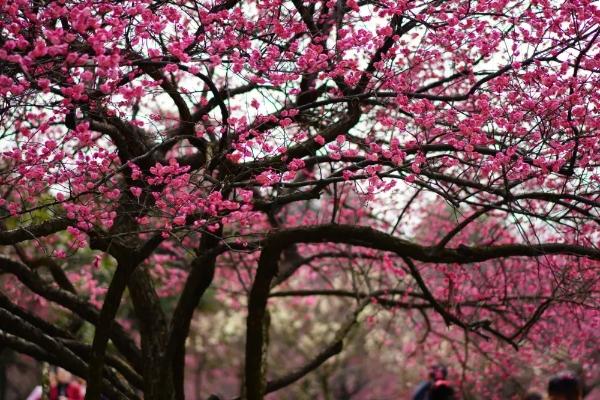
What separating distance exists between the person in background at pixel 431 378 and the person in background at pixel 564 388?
233 cm

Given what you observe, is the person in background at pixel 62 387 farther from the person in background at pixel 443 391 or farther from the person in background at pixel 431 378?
the person in background at pixel 443 391

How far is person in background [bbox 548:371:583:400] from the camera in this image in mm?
6699

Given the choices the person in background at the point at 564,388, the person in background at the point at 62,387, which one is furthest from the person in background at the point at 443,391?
the person in background at the point at 62,387

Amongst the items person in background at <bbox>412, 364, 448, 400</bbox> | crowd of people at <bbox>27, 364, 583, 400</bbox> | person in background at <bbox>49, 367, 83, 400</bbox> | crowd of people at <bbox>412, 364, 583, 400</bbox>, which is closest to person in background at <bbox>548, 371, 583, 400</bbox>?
crowd of people at <bbox>412, 364, 583, 400</bbox>

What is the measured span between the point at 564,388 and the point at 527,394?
1.84 m

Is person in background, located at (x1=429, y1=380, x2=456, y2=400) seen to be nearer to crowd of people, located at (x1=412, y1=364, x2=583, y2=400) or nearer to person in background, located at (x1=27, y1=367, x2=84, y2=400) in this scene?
crowd of people, located at (x1=412, y1=364, x2=583, y2=400)

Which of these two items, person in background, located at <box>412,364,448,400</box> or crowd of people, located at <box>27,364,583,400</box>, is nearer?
crowd of people, located at <box>27,364,583,400</box>

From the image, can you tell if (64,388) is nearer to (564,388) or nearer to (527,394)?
(527,394)

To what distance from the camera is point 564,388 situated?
6.70 metres

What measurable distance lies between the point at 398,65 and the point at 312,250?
6.93 metres

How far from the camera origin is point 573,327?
13.3m

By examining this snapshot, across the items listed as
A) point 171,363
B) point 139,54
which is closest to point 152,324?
point 171,363

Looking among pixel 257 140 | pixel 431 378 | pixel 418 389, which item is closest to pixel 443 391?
pixel 431 378

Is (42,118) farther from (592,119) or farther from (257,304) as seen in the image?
(592,119)
